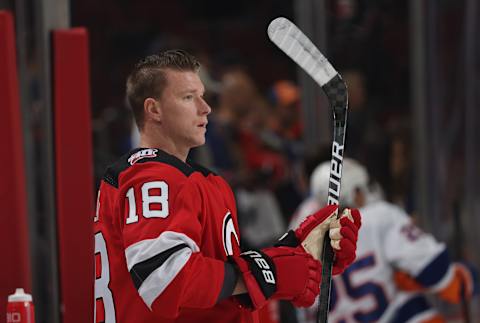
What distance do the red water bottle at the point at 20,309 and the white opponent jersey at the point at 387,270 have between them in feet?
6.56

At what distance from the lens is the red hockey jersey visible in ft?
9.02

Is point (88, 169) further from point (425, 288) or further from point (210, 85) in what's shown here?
point (210, 85)

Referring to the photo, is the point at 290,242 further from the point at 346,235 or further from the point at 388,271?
the point at 388,271

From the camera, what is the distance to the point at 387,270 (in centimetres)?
498

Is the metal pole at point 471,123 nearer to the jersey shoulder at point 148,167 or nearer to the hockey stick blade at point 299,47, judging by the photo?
the hockey stick blade at point 299,47

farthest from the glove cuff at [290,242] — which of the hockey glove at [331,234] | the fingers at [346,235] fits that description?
the fingers at [346,235]

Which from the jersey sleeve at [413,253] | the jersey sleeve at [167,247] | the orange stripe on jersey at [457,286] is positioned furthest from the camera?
the orange stripe on jersey at [457,286]

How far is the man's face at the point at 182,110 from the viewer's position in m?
3.02

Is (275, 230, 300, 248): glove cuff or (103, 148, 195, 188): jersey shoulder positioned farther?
(275, 230, 300, 248): glove cuff

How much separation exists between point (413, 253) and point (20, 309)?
2.07 meters

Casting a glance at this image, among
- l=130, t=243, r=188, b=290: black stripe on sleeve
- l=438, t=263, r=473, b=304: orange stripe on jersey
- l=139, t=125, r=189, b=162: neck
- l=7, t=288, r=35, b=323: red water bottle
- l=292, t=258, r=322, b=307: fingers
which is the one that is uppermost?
l=139, t=125, r=189, b=162: neck

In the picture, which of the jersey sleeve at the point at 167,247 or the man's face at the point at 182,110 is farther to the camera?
the man's face at the point at 182,110

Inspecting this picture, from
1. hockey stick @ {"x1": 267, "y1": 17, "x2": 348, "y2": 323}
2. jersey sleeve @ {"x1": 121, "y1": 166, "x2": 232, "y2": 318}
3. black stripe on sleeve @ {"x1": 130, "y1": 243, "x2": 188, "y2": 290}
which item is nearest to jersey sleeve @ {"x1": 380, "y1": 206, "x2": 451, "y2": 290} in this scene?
hockey stick @ {"x1": 267, "y1": 17, "x2": 348, "y2": 323}

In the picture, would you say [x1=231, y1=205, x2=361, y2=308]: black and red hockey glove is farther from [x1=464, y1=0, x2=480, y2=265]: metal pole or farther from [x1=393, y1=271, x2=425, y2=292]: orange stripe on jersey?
[x1=464, y1=0, x2=480, y2=265]: metal pole
